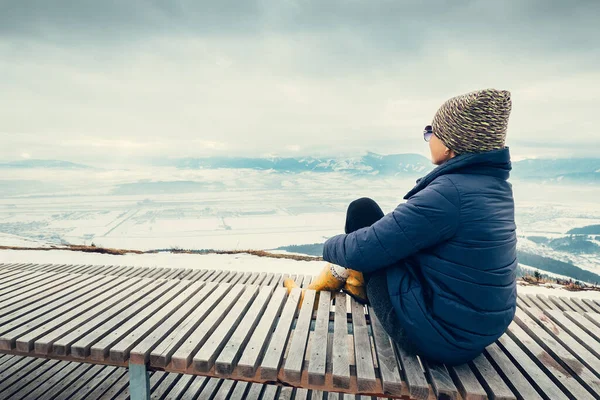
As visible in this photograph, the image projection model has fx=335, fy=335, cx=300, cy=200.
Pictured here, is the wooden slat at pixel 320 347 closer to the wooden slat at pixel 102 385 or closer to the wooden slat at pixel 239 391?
the wooden slat at pixel 239 391

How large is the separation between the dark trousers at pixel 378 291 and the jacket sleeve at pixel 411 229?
176 millimetres

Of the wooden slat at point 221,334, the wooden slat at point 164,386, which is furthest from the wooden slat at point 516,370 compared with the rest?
the wooden slat at point 164,386

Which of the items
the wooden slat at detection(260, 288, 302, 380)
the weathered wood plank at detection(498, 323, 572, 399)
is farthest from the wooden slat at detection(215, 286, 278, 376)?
the weathered wood plank at detection(498, 323, 572, 399)

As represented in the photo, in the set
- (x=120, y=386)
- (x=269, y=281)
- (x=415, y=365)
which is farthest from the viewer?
(x=269, y=281)

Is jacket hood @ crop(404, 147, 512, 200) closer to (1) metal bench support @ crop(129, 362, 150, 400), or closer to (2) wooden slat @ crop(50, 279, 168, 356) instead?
(1) metal bench support @ crop(129, 362, 150, 400)

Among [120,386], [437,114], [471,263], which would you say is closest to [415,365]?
[471,263]

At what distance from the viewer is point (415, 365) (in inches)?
78.4

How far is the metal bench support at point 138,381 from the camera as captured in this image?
2.11 meters

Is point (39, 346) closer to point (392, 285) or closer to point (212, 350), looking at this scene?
point (212, 350)

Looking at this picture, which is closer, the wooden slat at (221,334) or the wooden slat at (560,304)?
the wooden slat at (221,334)

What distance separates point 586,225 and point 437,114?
213 metres

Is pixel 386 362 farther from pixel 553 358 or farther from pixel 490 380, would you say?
pixel 553 358

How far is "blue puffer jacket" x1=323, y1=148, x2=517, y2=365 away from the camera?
5.92 feet

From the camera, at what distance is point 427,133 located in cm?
A: 225
